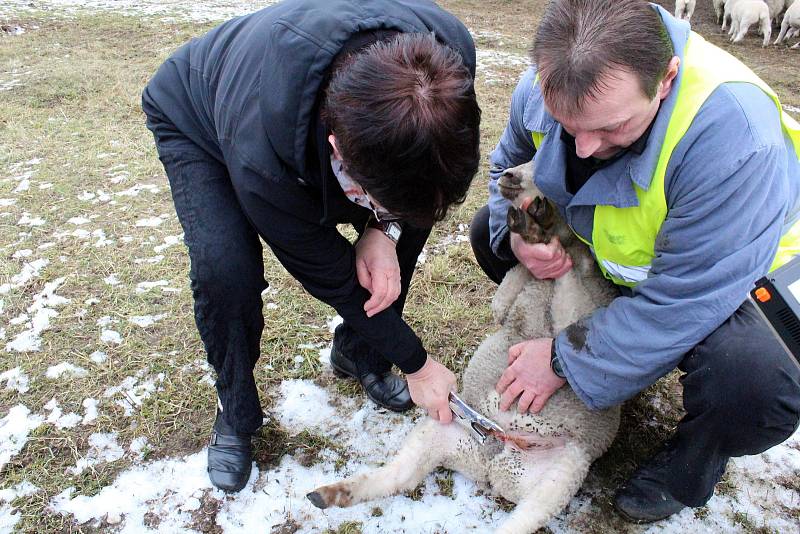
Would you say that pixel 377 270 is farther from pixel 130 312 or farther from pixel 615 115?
pixel 130 312

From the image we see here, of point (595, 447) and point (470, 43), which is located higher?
point (470, 43)

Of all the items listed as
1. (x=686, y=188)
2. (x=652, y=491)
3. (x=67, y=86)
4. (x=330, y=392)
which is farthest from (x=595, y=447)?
A: (x=67, y=86)

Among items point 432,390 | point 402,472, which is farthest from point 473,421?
point 402,472

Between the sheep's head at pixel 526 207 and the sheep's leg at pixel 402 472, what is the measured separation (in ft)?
2.67

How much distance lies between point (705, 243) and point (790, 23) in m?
11.8

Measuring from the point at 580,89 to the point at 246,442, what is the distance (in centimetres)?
175

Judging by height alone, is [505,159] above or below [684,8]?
above

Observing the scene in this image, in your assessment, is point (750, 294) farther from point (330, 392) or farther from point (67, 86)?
point (67, 86)

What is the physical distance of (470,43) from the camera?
1778 millimetres

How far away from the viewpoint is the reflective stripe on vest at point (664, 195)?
1.65 meters

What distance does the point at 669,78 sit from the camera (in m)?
1.61

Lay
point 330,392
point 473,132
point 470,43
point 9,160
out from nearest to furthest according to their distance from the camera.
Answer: point 473,132
point 470,43
point 330,392
point 9,160

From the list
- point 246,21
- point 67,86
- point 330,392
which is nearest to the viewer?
point 246,21

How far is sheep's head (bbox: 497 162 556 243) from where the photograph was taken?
2330mm
